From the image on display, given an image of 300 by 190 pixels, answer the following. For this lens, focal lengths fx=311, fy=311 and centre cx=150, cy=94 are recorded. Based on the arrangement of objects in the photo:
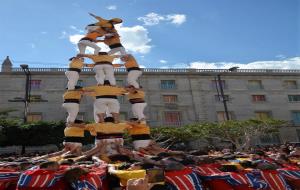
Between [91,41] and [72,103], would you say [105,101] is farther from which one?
[91,41]

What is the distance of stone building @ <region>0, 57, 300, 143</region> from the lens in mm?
37469

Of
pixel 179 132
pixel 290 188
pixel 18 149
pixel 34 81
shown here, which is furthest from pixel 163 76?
pixel 290 188

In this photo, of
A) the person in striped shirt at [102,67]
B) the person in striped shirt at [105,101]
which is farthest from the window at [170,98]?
the person in striped shirt at [105,101]

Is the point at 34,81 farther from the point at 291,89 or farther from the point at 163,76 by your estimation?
the point at 291,89

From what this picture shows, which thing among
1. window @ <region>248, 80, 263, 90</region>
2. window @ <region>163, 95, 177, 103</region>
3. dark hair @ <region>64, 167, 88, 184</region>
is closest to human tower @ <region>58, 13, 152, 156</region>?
dark hair @ <region>64, 167, 88, 184</region>

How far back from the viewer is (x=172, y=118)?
40469 mm

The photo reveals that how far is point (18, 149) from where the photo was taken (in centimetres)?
3481

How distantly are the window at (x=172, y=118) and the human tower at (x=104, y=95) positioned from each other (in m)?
27.3

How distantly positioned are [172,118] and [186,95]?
377 cm

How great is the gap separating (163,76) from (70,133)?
101 ft

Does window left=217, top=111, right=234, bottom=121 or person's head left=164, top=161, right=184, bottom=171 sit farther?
window left=217, top=111, right=234, bottom=121

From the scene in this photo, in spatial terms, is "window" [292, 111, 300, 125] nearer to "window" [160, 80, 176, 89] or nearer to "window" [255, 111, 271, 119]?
"window" [255, 111, 271, 119]

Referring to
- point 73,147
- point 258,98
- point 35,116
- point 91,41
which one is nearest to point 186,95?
point 258,98

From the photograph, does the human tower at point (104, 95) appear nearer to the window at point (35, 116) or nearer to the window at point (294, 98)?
the window at point (35, 116)
